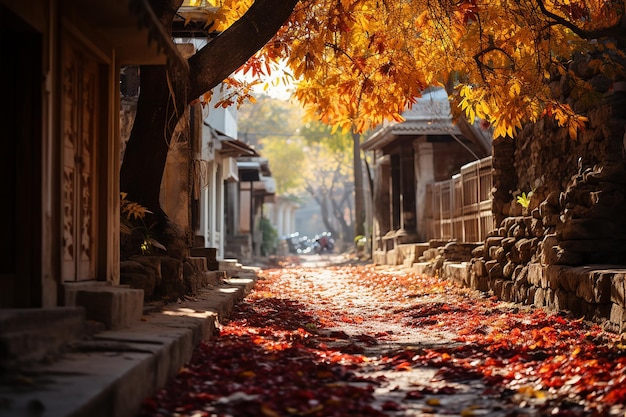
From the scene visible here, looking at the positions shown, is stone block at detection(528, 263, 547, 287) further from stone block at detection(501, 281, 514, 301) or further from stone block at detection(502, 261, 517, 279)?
stone block at detection(502, 261, 517, 279)

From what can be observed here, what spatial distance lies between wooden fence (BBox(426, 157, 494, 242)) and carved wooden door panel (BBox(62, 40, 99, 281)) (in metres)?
10.0

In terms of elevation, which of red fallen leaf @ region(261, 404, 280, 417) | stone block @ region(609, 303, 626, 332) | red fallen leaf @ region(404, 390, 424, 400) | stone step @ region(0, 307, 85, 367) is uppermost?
stone step @ region(0, 307, 85, 367)

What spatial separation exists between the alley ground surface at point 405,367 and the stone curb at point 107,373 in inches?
5.8

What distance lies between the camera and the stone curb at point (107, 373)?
370 centimetres

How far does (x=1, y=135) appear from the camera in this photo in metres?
5.58

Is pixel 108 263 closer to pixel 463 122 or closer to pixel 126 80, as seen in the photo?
pixel 126 80

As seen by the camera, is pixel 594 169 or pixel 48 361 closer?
pixel 48 361

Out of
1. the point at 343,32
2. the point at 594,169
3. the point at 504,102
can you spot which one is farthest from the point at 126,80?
the point at 594,169

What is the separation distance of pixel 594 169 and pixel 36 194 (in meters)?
6.64

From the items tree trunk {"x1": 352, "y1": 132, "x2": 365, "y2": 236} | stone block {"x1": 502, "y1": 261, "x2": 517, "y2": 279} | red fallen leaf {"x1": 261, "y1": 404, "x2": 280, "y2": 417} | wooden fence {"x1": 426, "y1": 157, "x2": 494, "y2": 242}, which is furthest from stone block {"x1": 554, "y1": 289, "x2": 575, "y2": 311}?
tree trunk {"x1": 352, "y1": 132, "x2": 365, "y2": 236}

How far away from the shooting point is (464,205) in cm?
1836

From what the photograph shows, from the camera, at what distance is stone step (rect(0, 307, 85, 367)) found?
4.38 m

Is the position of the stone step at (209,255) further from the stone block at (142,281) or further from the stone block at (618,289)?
the stone block at (618,289)

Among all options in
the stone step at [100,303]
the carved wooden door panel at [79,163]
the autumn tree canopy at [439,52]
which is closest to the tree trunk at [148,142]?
the autumn tree canopy at [439,52]
